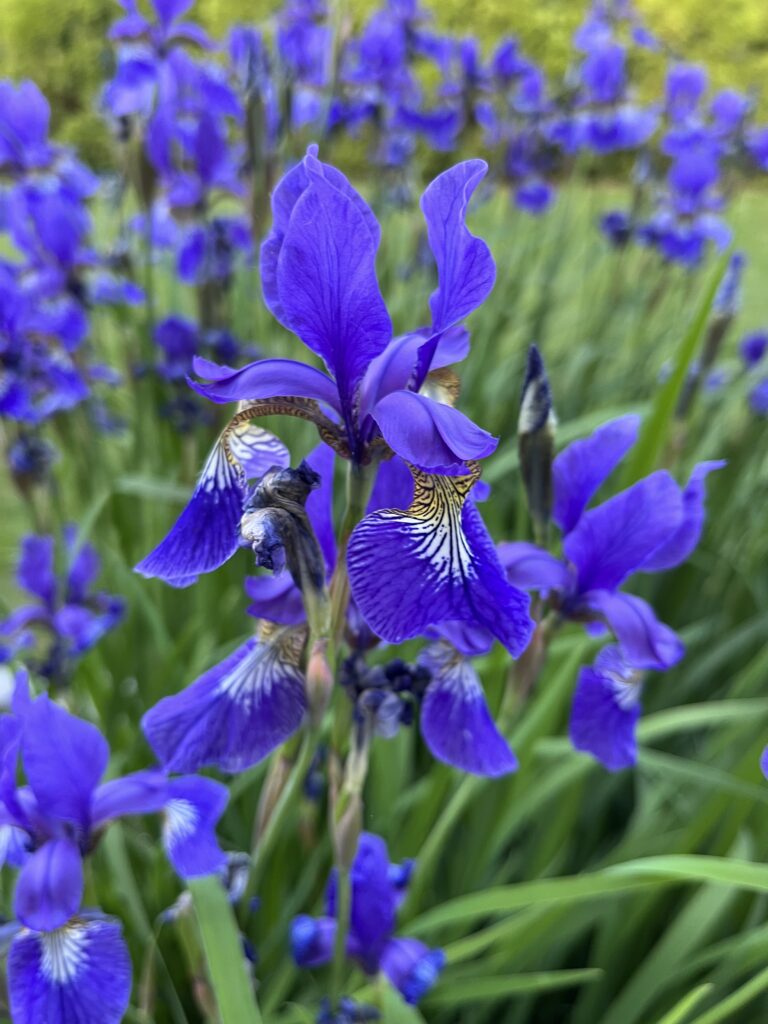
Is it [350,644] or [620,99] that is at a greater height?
[620,99]

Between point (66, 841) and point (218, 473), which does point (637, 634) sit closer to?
point (218, 473)

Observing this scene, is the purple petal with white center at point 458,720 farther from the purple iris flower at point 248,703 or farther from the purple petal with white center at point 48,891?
the purple petal with white center at point 48,891

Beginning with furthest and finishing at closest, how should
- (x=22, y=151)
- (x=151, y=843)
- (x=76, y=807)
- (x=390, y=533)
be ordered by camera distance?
(x=22, y=151) → (x=151, y=843) → (x=76, y=807) → (x=390, y=533)

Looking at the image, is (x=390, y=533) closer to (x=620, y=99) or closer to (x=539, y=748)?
(x=539, y=748)

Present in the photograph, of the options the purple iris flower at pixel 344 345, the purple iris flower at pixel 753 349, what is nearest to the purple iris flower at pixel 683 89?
the purple iris flower at pixel 753 349

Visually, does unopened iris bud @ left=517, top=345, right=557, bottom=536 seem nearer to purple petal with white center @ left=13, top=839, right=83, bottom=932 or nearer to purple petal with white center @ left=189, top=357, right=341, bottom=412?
purple petal with white center @ left=189, top=357, right=341, bottom=412

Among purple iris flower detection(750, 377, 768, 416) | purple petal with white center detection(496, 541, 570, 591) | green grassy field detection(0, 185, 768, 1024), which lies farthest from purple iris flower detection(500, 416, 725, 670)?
purple iris flower detection(750, 377, 768, 416)

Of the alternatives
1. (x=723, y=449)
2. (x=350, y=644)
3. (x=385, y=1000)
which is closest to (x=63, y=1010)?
(x=385, y=1000)
